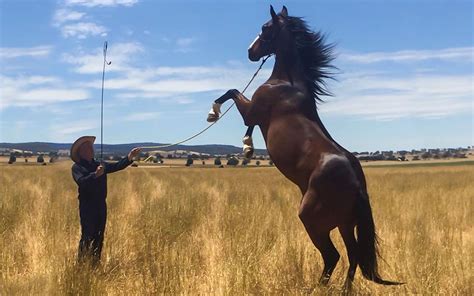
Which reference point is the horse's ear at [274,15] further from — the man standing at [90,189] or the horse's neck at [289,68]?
the man standing at [90,189]

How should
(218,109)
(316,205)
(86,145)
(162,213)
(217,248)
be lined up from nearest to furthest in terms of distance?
(316,205)
(218,109)
(86,145)
(217,248)
(162,213)

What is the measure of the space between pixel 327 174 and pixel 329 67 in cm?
125

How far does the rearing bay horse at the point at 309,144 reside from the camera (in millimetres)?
4344

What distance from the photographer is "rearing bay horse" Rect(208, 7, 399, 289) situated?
434 cm

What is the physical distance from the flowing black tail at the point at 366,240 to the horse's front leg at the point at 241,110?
1.19 meters

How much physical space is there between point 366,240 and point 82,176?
10.7 ft

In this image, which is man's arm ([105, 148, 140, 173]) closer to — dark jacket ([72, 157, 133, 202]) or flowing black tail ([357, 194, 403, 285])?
dark jacket ([72, 157, 133, 202])

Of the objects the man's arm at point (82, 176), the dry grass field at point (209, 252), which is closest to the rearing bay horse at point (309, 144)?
the dry grass field at point (209, 252)

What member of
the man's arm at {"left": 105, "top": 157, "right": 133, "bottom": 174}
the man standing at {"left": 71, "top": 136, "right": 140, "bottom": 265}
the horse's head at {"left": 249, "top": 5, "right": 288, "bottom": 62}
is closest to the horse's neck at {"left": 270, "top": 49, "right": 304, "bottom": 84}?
the horse's head at {"left": 249, "top": 5, "right": 288, "bottom": 62}

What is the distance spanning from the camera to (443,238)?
7.53 m

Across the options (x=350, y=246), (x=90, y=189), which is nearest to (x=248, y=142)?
(x=350, y=246)

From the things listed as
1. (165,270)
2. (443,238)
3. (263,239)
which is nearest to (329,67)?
(165,270)

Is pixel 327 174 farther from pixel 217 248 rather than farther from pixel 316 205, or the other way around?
pixel 217 248

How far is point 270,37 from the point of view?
5.03 metres
